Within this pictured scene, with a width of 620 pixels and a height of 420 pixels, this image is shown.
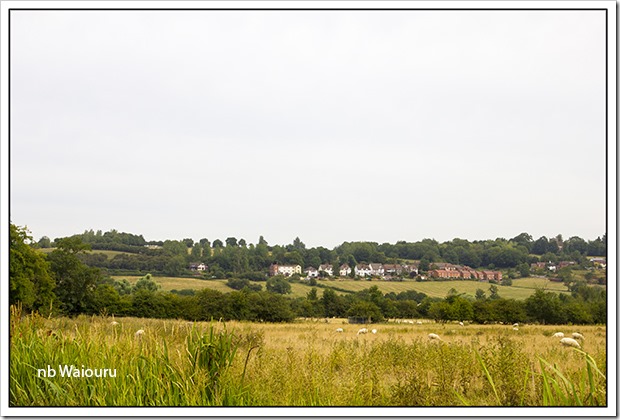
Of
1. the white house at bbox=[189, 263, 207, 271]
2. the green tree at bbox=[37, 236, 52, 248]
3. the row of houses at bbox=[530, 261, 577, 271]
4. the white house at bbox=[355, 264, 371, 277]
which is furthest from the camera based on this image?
the white house at bbox=[355, 264, 371, 277]

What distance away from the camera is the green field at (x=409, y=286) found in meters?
7.68

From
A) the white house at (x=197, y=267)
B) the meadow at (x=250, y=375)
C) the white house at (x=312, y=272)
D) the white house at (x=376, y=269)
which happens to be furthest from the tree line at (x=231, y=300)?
the meadow at (x=250, y=375)

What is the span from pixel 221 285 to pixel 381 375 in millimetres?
3267

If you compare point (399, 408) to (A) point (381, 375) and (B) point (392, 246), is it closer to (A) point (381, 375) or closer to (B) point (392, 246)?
(A) point (381, 375)

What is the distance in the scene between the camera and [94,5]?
5734 millimetres

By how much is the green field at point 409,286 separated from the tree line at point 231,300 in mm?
114

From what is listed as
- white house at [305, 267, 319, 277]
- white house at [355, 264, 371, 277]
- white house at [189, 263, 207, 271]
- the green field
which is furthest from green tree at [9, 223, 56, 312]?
white house at [355, 264, 371, 277]

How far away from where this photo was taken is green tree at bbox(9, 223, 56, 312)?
19.9ft

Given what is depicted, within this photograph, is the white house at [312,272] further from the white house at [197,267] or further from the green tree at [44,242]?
the green tree at [44,242]

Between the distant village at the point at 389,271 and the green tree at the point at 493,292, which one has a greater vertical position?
the distant village at the point at 389,271

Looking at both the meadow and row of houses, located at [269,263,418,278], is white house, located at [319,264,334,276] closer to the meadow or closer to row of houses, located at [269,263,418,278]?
row of houses, located at [269,263,418,278]

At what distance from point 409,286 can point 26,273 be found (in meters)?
5.75

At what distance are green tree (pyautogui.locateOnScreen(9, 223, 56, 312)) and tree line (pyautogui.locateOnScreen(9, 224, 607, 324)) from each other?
0.6 inches

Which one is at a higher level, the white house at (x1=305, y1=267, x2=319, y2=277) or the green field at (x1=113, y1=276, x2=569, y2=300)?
the white house at (x1=305, y1=267, x2=319, y2=277)
